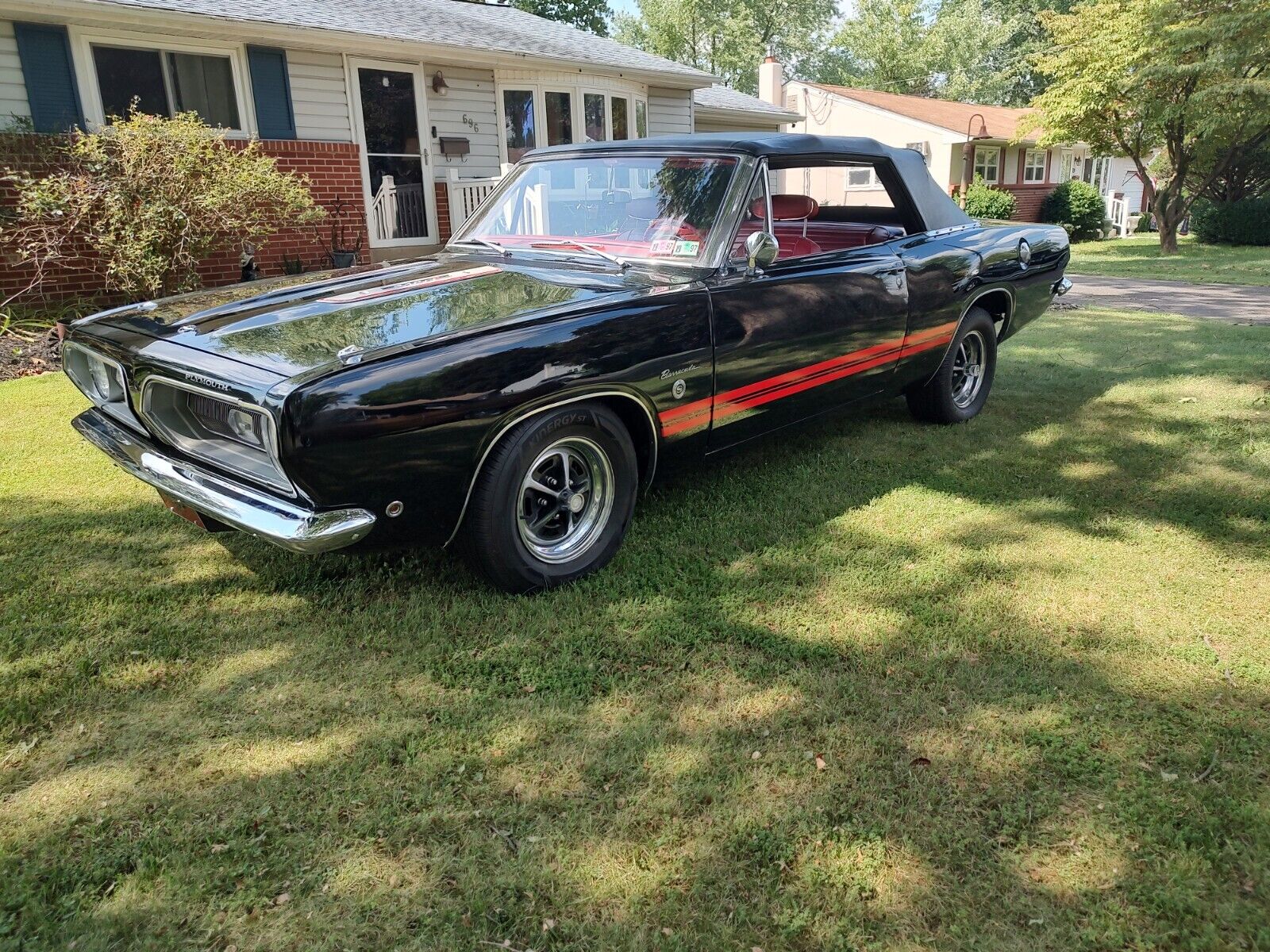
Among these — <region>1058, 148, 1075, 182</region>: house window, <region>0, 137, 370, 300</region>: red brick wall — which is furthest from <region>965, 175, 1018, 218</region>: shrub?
<region>0, 137, 370, 300</region>: red brick wall

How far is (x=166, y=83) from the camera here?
9.77 m

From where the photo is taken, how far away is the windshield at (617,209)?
386 cm

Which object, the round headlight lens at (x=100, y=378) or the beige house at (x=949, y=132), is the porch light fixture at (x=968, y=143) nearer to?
the beige house at (x=949, y=132)

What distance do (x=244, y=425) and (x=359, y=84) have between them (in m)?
9.90

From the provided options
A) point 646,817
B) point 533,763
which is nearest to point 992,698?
point 646,817

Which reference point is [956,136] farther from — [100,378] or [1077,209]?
[100,378]

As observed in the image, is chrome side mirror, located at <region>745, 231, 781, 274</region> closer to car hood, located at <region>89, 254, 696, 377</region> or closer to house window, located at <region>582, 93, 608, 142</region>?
car hood, located at <region>89, 254, 696, 377</region>

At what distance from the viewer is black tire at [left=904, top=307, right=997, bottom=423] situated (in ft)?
17.4

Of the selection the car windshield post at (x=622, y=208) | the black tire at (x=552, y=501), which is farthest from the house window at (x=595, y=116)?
the black tire at (x=552, y=501)

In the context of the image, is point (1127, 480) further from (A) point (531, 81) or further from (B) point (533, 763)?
(A) point (531, 81)

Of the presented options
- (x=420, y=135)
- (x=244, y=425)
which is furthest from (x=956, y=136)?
(x=244, y=425)

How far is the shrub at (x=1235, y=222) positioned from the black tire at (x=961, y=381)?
20.6 m

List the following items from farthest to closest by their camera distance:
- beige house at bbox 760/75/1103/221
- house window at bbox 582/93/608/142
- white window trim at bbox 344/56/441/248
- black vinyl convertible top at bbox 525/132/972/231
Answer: beige house at bbox 760/75/1103/221, house window at bbox 582/93/608/142, white window trim at bbox 344/56/441/248, black vinyl convertible top at bbox 525/132/972/231

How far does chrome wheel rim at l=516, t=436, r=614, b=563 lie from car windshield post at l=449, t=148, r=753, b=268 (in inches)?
36.7
